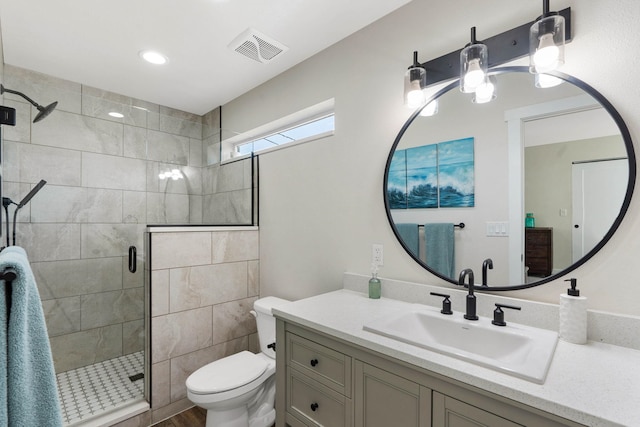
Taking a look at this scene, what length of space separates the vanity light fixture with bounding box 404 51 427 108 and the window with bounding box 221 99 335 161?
2.01 feet

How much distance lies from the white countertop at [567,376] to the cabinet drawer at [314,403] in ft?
0.84

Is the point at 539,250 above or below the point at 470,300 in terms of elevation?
above

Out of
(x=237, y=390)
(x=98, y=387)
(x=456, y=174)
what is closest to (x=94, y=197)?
(x=98, y=387)

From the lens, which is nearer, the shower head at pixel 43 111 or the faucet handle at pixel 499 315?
the faucet handle at pixel 499 315

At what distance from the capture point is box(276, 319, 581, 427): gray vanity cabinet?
84cm

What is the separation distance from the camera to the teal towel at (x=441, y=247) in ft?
4.86

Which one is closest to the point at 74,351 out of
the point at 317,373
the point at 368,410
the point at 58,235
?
the point at 58,235

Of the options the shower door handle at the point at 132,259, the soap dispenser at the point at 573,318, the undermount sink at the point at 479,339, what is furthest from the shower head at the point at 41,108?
the soap dispenser at the point at 573,318

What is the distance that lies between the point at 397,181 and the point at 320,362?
100cm

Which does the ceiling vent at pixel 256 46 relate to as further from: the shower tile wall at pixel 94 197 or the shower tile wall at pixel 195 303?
the shower tile wall at pixel 195 303

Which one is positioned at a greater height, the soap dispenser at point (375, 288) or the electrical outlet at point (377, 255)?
the electrical outlet at point (377, 255)

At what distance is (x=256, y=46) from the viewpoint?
2012 millimetres

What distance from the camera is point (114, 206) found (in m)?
2.60

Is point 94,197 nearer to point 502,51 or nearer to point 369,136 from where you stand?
point 369,136
